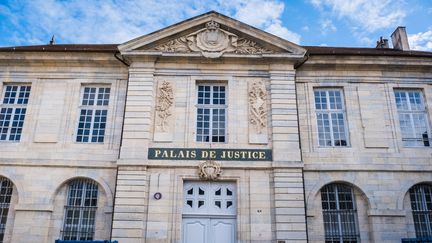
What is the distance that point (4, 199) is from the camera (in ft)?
39.9

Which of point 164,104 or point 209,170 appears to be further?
point 164,104

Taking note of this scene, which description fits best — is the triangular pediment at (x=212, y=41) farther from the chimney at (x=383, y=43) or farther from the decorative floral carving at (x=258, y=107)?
the chimney at (x=383, y=43)

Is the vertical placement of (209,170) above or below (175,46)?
below

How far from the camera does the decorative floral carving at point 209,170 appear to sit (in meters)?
11.6

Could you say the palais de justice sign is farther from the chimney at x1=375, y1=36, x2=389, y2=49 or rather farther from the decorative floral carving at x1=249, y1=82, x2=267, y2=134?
the chimney at x1=375, y1=36, x2=389, y2=49

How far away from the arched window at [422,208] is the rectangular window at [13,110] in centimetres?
1323

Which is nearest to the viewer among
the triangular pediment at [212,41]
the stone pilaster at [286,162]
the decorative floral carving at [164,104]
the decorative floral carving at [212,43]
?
the stone pilaster at [286,162]

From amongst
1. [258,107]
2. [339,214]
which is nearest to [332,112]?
[258,107]

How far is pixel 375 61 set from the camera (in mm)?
13375

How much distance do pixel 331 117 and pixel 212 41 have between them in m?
4.93

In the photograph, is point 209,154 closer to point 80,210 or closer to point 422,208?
point 80,210

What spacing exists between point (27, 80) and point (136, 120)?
4.57 meters

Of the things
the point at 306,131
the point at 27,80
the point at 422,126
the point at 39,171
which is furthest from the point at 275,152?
the point at 27,80

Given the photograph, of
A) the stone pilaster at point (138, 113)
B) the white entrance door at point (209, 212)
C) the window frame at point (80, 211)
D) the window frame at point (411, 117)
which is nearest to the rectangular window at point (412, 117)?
the window frame at point (411, 117)
